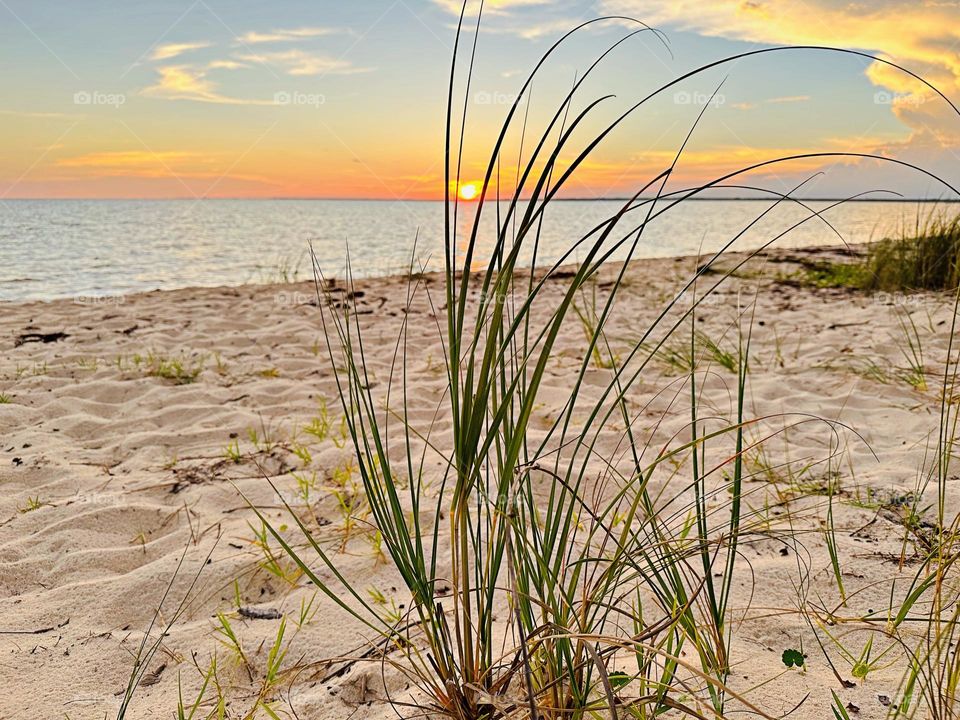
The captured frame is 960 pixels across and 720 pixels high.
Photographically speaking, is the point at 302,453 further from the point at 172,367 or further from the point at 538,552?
the point at 172,367

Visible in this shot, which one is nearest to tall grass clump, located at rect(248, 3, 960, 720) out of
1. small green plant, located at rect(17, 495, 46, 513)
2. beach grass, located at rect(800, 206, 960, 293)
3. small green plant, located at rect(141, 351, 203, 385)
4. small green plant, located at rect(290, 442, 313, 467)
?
small green plant, located at rect(290, 442, 313, 467)

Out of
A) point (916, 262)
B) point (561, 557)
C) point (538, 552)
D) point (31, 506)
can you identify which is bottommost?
point (31, 506)

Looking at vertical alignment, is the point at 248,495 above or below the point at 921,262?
below

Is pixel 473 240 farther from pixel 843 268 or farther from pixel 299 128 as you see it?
pixel 299 128

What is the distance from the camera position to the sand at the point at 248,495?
4.18ft

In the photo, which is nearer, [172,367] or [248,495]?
[248,495]

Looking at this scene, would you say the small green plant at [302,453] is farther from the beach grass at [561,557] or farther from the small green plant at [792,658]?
the small green plant at [792,658]

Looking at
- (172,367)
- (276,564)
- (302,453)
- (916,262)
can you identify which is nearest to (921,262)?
(916,262)

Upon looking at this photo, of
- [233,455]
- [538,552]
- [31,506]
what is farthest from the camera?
[233,455]

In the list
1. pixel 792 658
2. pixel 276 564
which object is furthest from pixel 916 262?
pixel 276 564

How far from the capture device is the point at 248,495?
2.14 metres

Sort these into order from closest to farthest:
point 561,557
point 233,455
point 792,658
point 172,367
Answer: point 561,557, point 792,658, point 233,455, point 172,367

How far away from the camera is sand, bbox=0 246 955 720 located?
1275mm

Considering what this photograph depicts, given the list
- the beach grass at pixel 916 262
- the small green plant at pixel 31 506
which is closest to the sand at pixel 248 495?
the small green plant at pixel 31 506
